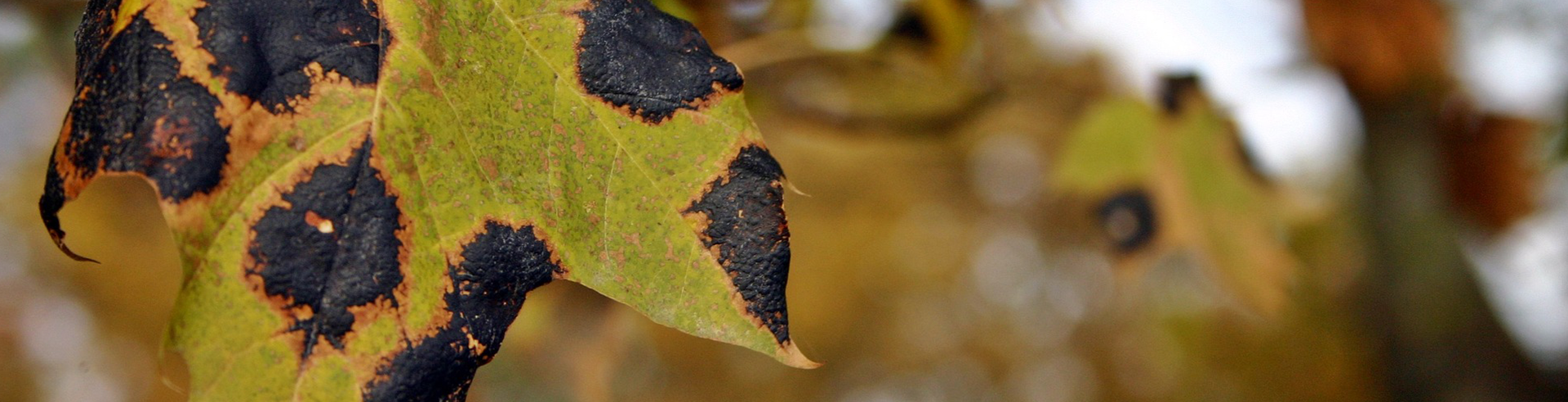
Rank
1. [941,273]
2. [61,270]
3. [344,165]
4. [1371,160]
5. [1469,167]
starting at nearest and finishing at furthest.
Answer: [344,165] → [1469,167] → [1371,160] → [61,270] → [941,273]

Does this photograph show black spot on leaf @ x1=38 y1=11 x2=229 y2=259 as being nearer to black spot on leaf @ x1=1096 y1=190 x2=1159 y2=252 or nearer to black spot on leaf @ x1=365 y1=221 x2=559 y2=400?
black spot on leaf @ x1=365 y1=221 x2=559 y2=400

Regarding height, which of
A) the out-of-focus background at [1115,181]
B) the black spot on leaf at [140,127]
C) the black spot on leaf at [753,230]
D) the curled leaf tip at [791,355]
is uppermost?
the black spot on leaf at [140,127]

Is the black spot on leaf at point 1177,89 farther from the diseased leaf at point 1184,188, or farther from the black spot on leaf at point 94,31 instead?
the black spot on leaf at point 94,31

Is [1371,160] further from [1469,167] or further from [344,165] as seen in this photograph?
[344,165]

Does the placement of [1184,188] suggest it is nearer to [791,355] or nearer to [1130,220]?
[1130,220]

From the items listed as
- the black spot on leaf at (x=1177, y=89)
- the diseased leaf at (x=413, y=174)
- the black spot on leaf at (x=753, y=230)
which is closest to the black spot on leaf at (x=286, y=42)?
the diseased leaf at (x=413, y=174)

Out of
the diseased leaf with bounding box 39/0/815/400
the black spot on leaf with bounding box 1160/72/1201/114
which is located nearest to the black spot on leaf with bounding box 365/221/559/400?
the diseased leaf with bounding box 39/0/815/400

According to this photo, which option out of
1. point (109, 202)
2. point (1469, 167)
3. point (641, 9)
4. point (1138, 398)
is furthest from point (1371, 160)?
point (1138, 398)

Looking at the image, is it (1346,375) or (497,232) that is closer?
(497,232)
